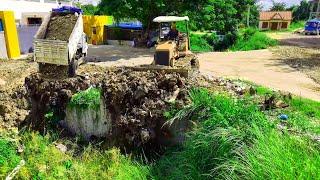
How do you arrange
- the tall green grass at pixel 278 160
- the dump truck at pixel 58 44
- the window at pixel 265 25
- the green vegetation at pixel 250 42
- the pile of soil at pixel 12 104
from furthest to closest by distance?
the window at pixel 265 25 < the green vegetation at pixel 250 42 < the dump truck at pixel 58 44 < the pile of soil at pixel 12 104 < the tall green grass at pixel 278 160

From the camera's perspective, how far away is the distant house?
4944 cm

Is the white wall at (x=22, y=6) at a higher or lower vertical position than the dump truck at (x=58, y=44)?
higher

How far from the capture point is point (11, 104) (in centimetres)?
951

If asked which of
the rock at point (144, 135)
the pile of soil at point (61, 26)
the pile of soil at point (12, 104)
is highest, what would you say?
the pile of soil at point (61, 26)

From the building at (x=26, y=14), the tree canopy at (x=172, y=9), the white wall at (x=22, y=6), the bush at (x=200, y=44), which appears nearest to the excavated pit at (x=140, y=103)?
the tree canopy at (x=172, y=9)

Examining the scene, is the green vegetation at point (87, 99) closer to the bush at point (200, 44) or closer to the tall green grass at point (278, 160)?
the tall green grass at point (278, 160)

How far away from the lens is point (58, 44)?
1065cm

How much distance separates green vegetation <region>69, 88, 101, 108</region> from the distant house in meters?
45.9

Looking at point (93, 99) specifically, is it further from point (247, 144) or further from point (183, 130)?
point (247, 144)

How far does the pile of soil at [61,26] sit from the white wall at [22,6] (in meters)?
14.7

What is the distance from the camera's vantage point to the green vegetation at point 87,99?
884 centimetres

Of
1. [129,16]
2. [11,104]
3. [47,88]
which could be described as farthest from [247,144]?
[129,16]

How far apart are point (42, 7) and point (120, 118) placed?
26.1 meters

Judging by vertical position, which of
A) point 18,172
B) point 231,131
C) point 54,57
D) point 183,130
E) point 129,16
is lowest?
point 18,172
